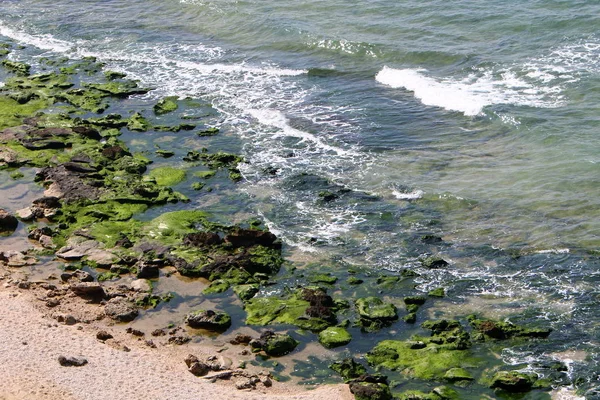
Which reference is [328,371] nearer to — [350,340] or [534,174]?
[350,340]

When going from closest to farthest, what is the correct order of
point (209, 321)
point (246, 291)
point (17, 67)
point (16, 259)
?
point (209, 321) → point (246, 291) → point (16, 259) → point (17, 67)

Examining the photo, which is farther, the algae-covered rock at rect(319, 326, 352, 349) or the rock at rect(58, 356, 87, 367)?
the algae-covered rock at rect(319, 326, 352, 349)

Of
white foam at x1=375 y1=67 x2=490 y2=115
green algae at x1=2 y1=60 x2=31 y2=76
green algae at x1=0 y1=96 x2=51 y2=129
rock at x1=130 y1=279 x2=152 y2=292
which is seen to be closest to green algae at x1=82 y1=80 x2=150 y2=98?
green algae at x1=0 y1=96 x2=51 y2=129

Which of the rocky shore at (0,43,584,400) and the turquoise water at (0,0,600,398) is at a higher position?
the turquoise water at (0,0,600,398)

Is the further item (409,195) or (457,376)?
(409,195)

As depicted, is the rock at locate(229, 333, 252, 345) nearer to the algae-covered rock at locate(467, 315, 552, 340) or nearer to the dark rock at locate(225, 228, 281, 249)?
the dark rock at locate(225, 228, 281, 249)

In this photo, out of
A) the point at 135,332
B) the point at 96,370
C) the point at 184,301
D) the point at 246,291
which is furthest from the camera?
the point at 246,291

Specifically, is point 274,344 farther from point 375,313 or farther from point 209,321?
point 375,313

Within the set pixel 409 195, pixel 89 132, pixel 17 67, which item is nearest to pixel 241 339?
pixel 409 195
